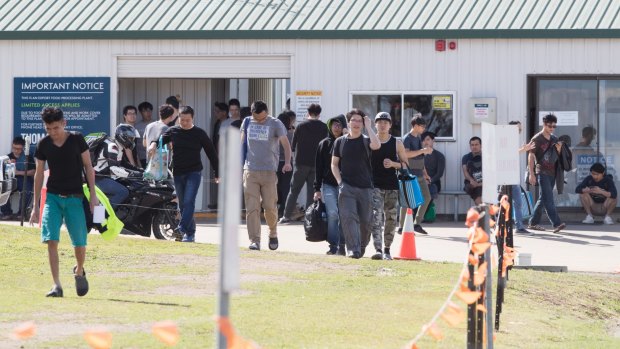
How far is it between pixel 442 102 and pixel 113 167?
23.1 ft

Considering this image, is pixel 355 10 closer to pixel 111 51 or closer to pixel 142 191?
pixel 111 51

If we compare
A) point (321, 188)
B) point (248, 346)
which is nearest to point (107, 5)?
point (321, 188)

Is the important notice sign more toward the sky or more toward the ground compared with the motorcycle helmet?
more toward the sky

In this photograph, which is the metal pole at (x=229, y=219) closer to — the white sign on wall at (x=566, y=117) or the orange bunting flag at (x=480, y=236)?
the orange bunting flag at (x=480, y=236)

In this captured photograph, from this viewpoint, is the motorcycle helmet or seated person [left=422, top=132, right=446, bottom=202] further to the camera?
seated person [left=422, top=132, right=446, bottom=202]

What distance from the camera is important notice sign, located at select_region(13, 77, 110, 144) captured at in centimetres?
2398

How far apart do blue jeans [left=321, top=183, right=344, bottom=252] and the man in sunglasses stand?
5.24 m

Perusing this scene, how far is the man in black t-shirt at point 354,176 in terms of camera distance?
49.4 ft

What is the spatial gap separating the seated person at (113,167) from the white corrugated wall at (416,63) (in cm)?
517

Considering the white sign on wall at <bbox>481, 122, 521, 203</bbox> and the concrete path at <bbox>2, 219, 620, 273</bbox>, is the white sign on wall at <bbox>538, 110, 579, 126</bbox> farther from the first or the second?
the white sign on wall at <bbox>481, 122, 521, 203</bbox>

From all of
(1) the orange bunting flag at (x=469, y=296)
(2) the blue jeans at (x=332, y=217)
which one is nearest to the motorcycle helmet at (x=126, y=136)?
(2) the blue jeans at (x=332, y=217)

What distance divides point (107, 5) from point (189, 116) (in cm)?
815

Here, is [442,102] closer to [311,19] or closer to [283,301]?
[311,19]

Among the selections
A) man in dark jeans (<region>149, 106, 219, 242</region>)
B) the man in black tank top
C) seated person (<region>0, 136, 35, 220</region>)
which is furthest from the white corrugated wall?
the man in black tank top
